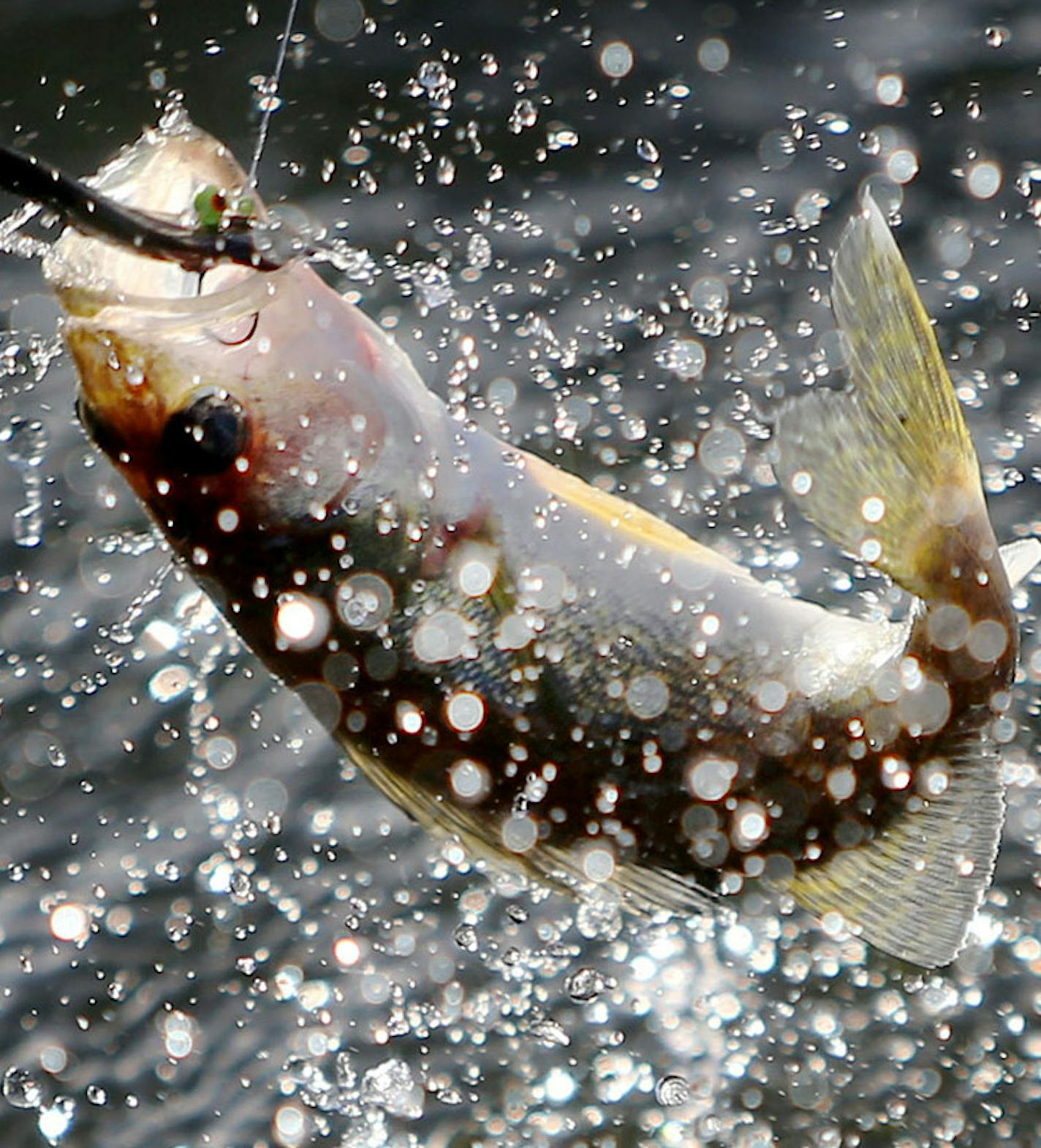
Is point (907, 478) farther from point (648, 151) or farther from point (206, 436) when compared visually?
point (648, 151)

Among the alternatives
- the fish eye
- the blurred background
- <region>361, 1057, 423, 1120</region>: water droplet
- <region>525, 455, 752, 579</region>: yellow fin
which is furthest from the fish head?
<region>361, 1057, 423, 1120</region>: water droplet

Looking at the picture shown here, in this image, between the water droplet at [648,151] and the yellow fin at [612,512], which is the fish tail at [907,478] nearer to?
the yellow fin at [612,512]

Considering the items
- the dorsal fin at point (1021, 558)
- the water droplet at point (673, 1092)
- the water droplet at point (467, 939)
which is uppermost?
the dorsal fin at point (1021, 558)

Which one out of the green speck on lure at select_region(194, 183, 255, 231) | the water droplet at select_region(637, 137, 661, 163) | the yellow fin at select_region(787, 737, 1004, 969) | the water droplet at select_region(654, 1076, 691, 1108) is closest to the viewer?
the green speck on lure at select_region(194, 183, 255, 231)

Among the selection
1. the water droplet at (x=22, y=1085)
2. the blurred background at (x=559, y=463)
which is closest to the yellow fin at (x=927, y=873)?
the blurred background at (x=559, y=463)

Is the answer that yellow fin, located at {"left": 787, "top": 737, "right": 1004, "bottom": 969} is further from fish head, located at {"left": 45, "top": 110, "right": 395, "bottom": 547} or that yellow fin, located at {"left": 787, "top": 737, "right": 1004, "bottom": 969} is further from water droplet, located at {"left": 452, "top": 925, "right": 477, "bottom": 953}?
water droplet, located at {"left": 452, "top": 925, "right": 477, "bottom": 953}

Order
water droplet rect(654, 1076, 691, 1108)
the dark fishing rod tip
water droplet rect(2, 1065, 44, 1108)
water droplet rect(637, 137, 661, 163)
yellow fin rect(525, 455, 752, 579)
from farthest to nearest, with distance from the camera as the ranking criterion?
1. water droplet rect(637, 137, 661, 163)
2. water droplet rect(2, 1065, 44, 1108)
3. water droplet rect(654, 1076, 691, 1108)
4. yellow fin rect(525, 455, 752, 579)
5. the dark fishing rod tip

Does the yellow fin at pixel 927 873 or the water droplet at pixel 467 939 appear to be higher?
the yellow fin at pixel 927 873
